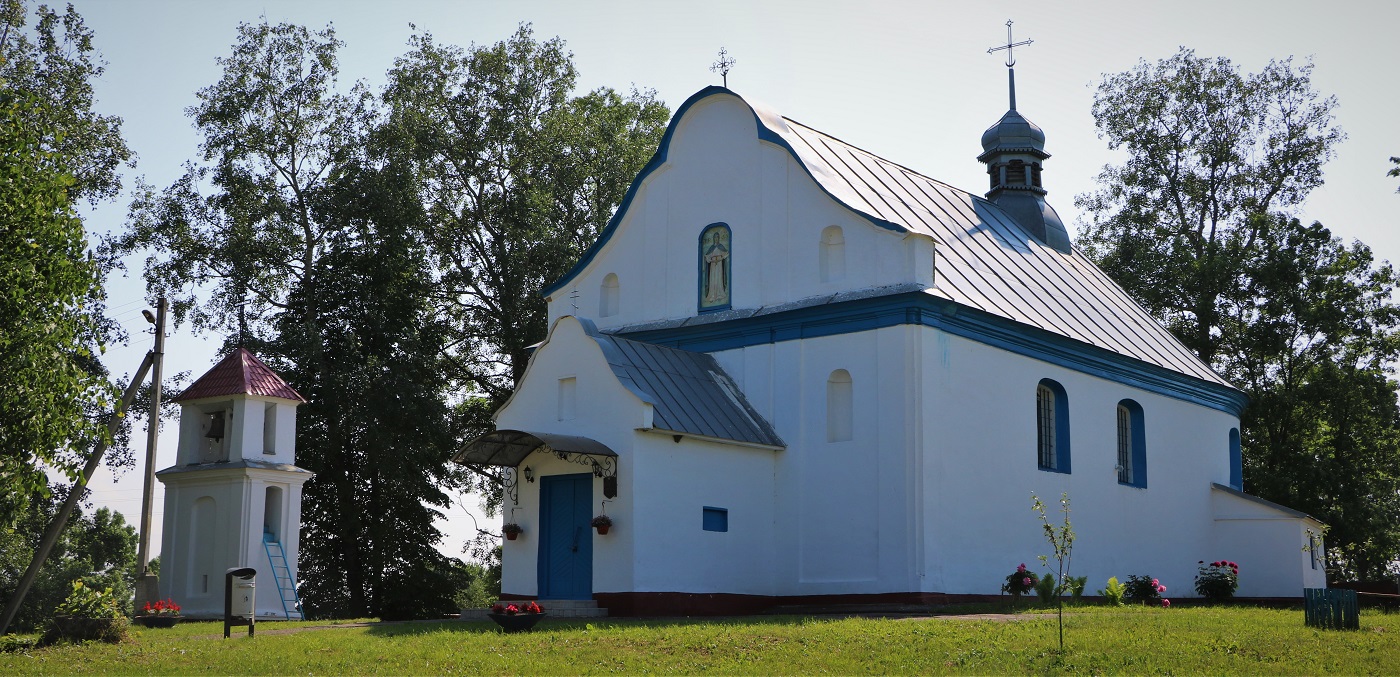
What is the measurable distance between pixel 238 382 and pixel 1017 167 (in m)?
20.6

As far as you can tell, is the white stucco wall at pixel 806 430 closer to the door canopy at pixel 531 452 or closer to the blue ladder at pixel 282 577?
the door canopy at pixel 531 452

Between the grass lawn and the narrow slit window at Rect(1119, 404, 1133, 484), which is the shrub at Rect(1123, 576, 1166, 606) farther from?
the grass lawn

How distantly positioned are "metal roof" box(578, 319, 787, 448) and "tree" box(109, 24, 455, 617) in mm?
11070

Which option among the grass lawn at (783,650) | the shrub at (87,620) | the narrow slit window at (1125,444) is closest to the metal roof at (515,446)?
the grass lawn at (783,650)

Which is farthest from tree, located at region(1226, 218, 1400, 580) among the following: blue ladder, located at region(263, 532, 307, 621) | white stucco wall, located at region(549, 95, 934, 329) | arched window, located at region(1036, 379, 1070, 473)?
blue ladder, located at region(263, 532, 307, 621)

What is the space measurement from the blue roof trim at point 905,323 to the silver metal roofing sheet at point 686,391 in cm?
80

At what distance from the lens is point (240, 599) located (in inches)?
691

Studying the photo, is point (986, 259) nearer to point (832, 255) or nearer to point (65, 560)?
point (832, 255)

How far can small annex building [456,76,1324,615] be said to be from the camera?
70.5 ft

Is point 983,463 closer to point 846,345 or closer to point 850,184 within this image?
point 846,345

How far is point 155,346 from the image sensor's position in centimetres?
2702

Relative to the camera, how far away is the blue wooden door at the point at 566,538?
21703 mm

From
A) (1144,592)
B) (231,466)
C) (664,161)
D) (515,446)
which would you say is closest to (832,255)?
(664,161)

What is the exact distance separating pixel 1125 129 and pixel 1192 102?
220cm
